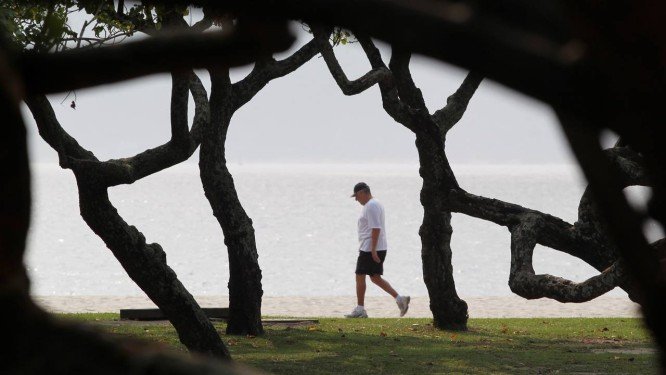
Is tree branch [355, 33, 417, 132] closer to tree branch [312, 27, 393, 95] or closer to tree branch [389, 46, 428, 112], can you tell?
tree branch [312, 27, 393, 95]

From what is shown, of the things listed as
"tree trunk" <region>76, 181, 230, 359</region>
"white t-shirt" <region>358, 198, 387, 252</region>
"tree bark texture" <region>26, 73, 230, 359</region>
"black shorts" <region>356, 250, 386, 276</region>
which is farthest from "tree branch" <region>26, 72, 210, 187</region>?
"black shorts" <region>356, 250, 386, 276</region>

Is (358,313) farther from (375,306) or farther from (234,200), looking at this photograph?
(234,200)

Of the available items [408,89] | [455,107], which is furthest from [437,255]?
[408,89]

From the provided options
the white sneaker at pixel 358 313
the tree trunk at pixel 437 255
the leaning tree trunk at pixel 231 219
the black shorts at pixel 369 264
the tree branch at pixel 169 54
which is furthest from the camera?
the black shorts at pixel 369 264

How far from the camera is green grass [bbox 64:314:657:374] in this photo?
11.3 metres

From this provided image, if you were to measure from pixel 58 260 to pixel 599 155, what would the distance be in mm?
64464

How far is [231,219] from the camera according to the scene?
45.2 feet

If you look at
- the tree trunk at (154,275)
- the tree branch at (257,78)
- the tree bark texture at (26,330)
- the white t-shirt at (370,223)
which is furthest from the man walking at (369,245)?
the tree bark texture at (26,330)

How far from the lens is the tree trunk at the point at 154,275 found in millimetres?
9828

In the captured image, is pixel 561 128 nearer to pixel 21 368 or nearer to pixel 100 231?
pixel 21 368

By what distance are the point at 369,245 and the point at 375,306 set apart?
10.1ft

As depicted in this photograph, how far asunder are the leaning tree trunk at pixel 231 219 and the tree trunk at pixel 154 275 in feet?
11.5

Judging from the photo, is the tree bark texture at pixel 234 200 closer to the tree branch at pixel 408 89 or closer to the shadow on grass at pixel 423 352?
the shadow on grass at pixel 423 352

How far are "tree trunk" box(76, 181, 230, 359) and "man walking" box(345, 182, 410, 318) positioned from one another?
7.46m
